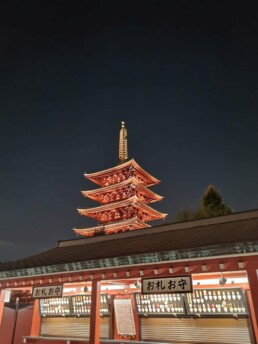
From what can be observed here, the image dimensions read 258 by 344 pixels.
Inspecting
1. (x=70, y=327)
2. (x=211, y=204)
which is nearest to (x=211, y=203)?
(x=211, y=204)

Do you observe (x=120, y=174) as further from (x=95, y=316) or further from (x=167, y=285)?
(x=167, y=285)

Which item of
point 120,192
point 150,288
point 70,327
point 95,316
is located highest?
point 120,192

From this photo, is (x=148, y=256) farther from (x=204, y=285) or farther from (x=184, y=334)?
(x=184, y=334)

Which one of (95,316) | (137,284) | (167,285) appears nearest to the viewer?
(167,285)

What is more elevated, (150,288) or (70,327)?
(150,288)

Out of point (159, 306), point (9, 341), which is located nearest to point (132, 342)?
point (159, 306)

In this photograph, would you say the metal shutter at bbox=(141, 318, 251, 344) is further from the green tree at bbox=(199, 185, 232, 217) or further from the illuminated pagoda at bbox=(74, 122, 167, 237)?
the green tree at bbox=(199, 185, 232, 217)

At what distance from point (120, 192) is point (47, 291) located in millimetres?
21941

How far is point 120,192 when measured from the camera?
3122 centimetres

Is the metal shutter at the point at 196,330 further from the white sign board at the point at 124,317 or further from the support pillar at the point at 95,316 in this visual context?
the support pillar at the point at 95,316

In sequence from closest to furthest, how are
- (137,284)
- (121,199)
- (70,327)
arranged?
1. (137,284)
2. (70,327)
3. (121,199)

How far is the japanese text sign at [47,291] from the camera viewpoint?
30.1 feet

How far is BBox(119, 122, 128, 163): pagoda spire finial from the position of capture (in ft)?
116

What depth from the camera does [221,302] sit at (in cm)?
850
